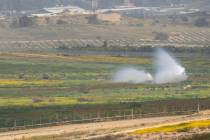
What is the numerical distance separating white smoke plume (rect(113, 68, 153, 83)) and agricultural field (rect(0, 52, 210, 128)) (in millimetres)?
1260

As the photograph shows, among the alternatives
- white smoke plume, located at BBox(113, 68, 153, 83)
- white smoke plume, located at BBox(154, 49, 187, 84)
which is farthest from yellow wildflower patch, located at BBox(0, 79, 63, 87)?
white smoke plume, located at BBox(154, 49, 187, 84)

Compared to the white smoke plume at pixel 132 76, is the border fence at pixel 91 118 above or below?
above

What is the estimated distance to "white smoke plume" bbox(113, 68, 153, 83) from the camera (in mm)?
115625

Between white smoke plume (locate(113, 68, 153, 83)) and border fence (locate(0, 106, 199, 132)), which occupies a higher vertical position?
border fence (locate(0, 106, 199, 132))

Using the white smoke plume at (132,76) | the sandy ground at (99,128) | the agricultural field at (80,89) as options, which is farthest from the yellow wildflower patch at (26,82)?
the sandy ground at (99,128)

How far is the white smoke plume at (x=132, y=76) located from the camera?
115625mm

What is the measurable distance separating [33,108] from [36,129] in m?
13.6

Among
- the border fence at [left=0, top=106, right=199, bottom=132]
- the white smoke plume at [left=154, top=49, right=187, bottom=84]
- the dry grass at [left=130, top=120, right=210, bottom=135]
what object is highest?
the dry grass at [left=130, top=120, right=210, bottom=135]

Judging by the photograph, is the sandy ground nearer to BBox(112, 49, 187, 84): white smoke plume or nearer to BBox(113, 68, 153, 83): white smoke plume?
BBox(113, 68, 153, 83): white smoke plume

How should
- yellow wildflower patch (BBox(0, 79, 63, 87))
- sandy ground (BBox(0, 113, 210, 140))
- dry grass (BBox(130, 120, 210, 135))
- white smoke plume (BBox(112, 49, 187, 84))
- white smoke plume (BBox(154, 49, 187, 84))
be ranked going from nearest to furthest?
1. dry grass (BBox(130, 120, 210, 135))
2. sandy ground (BBox(0, 113, 210, 140))
3. yellow wildflower patch (BBox(0, 79, 63, 87))
4. white smoke plume (BBox(112, 49, 187, 84))
5. white smoke plume (BBox(154, 49, 187, 84))

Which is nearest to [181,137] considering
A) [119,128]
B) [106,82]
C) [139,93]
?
[119,128]

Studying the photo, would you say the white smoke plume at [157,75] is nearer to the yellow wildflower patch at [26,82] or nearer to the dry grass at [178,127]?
the yellow wildflower patch at [26,82]

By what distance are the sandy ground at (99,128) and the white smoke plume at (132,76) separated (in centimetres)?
3490

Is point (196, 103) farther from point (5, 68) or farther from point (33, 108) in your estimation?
point (5, 68)
